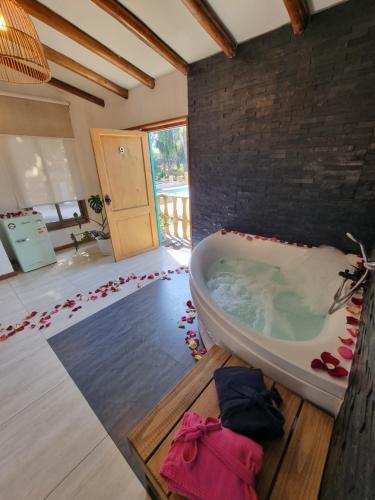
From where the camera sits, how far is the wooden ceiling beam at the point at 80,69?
232 centimetres

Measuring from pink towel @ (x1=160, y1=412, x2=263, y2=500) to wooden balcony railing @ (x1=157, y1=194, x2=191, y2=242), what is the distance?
3049 mm

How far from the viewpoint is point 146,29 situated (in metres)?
1.84

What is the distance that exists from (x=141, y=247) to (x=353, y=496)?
3.21m

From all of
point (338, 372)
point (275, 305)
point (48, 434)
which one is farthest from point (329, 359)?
point (48, 434)

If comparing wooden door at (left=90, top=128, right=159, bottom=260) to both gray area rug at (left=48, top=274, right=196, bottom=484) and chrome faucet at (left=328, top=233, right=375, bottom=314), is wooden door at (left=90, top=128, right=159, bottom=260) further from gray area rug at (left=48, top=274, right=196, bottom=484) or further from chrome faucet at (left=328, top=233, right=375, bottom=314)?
chrome faucet at (left=328, top=233, right=375, bottom=314)

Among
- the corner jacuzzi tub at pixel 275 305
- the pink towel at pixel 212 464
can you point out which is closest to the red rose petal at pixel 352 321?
the corner jacuzzi tub at pixel 275 305

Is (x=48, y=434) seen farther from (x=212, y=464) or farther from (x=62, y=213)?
(x=62, y=213)

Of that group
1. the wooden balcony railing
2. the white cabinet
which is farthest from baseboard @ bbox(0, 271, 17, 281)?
the wooden balcony railing

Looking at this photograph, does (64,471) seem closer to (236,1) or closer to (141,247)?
(141,247)

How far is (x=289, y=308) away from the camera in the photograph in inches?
64.7

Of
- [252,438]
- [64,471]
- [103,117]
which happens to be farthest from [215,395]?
[103,117]

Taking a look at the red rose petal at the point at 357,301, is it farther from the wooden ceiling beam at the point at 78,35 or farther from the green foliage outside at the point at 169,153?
the green foliage outside at the point at 169,153

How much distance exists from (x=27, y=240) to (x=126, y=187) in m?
1.53

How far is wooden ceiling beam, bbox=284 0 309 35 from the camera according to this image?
1411 millimetres
